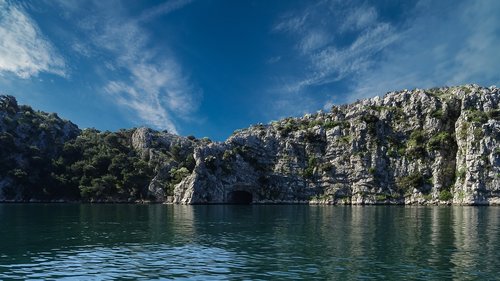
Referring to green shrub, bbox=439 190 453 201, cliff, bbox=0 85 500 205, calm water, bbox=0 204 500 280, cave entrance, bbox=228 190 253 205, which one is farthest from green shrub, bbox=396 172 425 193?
calm water, bbox=0 204 500 280

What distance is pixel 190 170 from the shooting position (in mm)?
176375

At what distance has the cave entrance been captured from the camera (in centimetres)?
16475

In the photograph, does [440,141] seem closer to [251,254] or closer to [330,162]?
[330,162]

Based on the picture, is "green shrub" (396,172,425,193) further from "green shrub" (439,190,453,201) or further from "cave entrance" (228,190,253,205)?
"cave entrance" (228,190,253,205)

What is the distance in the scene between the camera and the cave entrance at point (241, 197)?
164750 millimetres

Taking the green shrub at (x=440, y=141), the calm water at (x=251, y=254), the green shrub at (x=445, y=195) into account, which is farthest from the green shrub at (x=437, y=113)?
the calm water at (x=251, y=254)

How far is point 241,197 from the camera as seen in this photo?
17062 cm

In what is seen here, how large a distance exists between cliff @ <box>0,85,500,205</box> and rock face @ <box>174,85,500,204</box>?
15.3 inches

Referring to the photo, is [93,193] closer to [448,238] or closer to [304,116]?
[304,116]

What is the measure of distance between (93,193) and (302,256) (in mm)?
140979

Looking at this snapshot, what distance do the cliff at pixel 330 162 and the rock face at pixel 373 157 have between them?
0.39 metres

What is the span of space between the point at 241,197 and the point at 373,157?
56298mm

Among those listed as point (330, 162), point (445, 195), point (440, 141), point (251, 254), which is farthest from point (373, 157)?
point (251, 254)

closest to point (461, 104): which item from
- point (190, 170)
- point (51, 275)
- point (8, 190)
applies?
point (190, 170)
